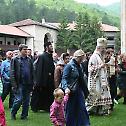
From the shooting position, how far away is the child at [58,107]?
25.5 feet

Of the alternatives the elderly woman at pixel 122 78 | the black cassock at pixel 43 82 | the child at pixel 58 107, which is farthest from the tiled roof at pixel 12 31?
the child at pixel 58 107

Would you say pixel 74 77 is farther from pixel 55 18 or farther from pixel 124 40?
pixel 55 18

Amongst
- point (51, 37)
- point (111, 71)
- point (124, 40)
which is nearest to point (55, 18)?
point (51, 37)

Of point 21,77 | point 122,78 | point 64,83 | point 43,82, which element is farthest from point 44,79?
point 64,83

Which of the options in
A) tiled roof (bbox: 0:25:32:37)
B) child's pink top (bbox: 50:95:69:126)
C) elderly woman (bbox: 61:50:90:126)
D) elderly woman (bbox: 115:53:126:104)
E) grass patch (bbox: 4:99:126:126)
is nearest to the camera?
child's pink top (bbox: 50:95:69:126)

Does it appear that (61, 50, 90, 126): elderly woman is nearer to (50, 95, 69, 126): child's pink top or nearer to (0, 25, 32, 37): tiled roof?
(50, 95, 69, 126): child's pink top

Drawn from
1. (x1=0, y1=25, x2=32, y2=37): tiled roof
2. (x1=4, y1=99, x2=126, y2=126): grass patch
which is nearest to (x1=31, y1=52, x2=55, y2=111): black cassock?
(x1=4, y1=99, x2=126, y2=126): grass patch

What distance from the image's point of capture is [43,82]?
1218 centimetres

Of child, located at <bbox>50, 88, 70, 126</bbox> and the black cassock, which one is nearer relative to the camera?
child, located at <bbox>50, 88, 70, 126</bbox>

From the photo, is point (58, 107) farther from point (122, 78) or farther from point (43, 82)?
point (122, 78)

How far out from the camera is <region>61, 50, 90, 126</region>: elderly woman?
817 centimetres

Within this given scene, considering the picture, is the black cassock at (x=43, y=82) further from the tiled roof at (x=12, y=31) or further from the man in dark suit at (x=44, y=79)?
the tiled roof at (x=12, y=31)

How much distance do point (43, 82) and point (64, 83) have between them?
406 cm

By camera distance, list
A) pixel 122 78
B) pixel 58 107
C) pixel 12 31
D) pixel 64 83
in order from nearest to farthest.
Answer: pixel 58 107 < pixel 64 83 < pixel 122 78 < pixel 12 31
